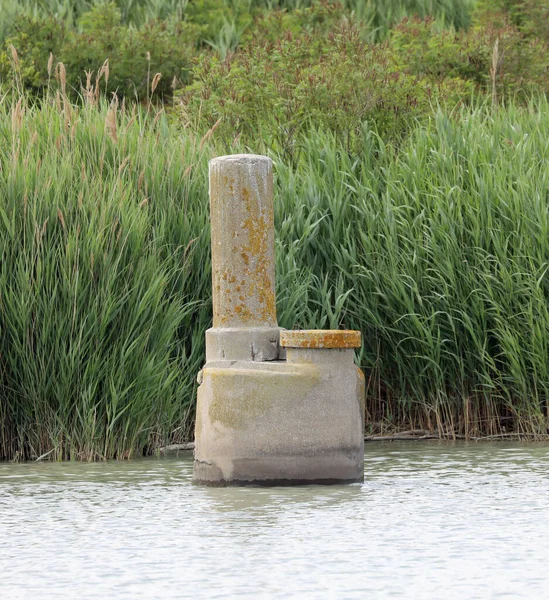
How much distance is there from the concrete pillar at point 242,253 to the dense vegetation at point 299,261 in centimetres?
107

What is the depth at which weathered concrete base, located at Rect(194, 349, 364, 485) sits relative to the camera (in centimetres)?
691

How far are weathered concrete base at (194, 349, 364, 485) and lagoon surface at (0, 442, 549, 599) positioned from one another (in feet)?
0.41

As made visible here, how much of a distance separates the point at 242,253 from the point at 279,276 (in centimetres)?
176

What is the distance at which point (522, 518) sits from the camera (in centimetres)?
611

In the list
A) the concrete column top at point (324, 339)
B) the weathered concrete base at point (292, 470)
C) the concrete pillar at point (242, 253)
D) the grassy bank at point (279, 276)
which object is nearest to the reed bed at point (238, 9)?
the grassy bank at point (279, 276)

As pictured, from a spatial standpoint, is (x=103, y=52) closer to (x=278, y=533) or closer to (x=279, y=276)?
(x=279, y=276)

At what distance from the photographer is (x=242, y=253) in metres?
7.25

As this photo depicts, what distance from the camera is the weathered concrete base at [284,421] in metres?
6.91

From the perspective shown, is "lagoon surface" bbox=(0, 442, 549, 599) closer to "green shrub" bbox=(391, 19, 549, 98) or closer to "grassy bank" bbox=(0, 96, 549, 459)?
"grassy bank" bbox=(0, 96, 549, 459)

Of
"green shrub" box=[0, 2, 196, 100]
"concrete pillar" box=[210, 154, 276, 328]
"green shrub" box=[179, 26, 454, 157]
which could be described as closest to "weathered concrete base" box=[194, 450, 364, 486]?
"concrete pillar" box=[210, 154, 276, 328]

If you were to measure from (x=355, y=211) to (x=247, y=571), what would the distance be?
492 cm

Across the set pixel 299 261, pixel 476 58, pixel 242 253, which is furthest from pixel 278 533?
pixel 476 58

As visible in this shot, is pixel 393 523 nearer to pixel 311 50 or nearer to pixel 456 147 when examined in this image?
pixel 456 147

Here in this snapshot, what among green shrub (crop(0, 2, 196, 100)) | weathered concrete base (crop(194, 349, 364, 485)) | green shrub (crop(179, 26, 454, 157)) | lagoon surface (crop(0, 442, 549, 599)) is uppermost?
green shrub (crop(0, 2, 196, 100))
